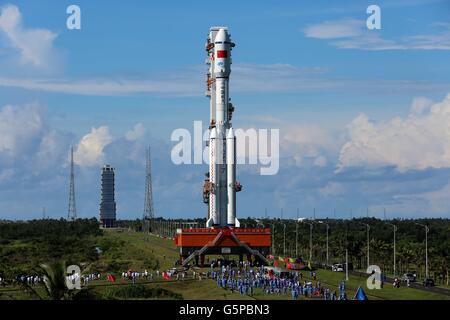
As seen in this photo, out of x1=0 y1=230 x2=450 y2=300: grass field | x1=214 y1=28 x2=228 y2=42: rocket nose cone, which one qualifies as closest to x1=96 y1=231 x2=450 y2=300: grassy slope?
x1=0 y1=230 x2=450 y2=300: grass field

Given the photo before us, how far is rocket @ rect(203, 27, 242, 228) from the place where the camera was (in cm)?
13712

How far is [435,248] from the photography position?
131500 mm

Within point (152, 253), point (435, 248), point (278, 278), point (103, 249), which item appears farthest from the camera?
point (103, 249)

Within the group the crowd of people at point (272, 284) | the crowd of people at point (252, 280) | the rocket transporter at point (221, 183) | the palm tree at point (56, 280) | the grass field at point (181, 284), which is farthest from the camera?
the rocket transporter at point (221, 183)

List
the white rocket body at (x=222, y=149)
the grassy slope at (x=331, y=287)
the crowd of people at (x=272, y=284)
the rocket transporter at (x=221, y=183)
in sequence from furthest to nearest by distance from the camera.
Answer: the white rocket body at (x=222, y=149), the rocket transporter at (x=221, y=183), the grassy slope at (x=331, y=287), the crowd of people at (x=272, y=284)

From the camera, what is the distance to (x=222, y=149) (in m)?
138

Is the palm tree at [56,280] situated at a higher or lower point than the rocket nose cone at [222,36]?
lower

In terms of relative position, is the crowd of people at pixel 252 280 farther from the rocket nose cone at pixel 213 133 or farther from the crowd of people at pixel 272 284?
the rocket nose cone at pixel 213 133

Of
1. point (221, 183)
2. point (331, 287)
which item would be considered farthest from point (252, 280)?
point (221, 183)

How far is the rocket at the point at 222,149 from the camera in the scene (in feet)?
450

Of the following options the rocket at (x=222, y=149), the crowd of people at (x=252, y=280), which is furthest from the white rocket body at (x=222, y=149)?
the crowd of people at (x=252, y=280)
